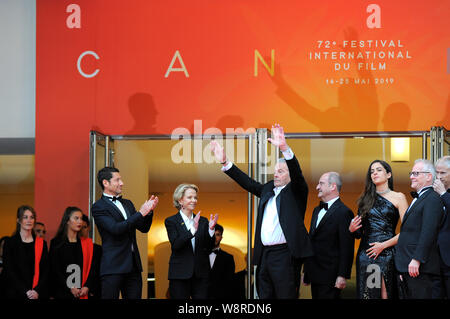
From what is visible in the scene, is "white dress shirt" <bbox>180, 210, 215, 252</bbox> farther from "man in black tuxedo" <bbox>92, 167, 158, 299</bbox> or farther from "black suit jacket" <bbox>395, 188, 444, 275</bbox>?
"black suit jacket" <bbox>395, 188, 444, 275</bbox>

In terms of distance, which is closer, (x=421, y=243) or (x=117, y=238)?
(x=421, y=243)

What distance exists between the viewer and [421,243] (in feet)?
19.4

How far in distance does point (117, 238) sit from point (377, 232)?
6.85 feet

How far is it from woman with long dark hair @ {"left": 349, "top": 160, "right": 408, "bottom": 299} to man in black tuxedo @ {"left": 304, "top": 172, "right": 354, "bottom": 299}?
0.52 ft

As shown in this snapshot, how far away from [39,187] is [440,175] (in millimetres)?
4000

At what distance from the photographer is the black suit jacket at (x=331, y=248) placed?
21.6ft

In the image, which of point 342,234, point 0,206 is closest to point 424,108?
point 342,234

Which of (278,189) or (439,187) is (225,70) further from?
(439,187)

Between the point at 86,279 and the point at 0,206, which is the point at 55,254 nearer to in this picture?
the point at 86,279

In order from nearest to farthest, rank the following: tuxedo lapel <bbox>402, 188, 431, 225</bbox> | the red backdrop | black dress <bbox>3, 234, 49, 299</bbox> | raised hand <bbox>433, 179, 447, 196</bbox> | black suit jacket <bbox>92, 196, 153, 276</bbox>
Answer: tuxedo lapel <bbox>402, 188, 431, 225</bbox> → raised hand <bbox>433, 179, 447, 196</bbox> → black suit jacket <bbox>92, 196, 153, 276</bbox> → black dress <bbox>3, 234, 49, 299</bbox> → the red backdrop

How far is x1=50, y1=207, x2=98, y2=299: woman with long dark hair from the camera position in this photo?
702 centimetres

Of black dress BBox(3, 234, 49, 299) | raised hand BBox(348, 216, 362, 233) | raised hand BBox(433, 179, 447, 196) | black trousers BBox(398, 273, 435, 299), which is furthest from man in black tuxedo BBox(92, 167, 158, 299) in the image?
raised hand BBox(433, 179, 447, 196)

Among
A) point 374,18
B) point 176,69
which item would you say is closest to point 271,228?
point 176,69
